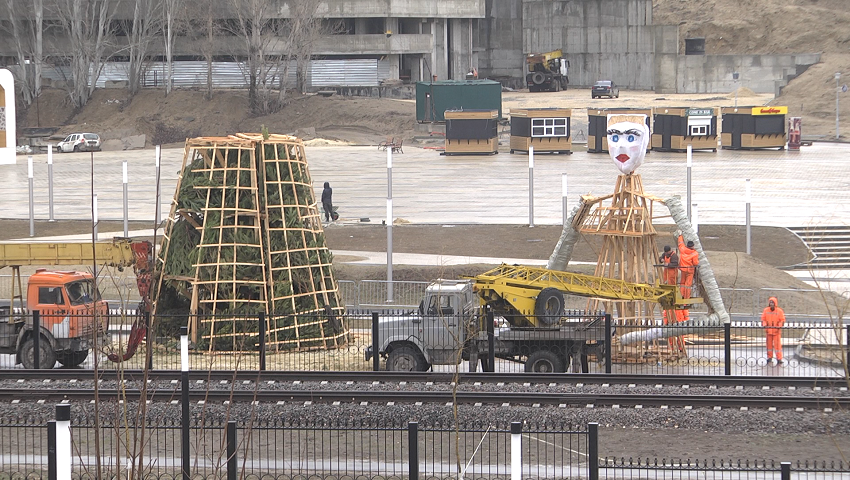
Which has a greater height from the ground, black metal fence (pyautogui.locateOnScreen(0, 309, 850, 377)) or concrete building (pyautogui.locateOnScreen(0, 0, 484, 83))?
concrete building (pyautogui.locateOnScreen(0, 0, 484, 83))

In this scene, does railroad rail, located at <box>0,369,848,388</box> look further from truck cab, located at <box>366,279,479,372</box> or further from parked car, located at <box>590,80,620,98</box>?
parked car, located at <box>590,80,620,98</box>

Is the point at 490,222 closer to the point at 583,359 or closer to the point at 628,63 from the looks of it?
the point at 583,359

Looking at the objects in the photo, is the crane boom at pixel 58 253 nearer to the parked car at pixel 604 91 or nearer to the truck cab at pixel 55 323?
the truck cab at pixel 55 323

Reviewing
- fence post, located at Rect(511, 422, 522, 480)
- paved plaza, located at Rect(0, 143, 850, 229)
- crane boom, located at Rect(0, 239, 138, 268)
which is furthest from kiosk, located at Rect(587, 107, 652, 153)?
fence post, located at Rect(511, 422, 522, 480)

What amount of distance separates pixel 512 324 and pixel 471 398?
3.85 meters

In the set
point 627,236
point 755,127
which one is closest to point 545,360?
point 627,236

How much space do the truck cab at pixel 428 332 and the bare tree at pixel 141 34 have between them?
2630 inches

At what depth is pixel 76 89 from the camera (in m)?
87.6

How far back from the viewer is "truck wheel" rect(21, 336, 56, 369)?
2364 cm

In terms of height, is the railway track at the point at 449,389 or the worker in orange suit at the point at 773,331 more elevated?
the worker in orange suit at the point at 773,331

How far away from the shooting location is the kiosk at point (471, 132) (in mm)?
68500

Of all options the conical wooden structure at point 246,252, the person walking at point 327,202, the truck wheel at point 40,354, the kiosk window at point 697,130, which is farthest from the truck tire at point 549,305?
the kiosk window at point 697,130

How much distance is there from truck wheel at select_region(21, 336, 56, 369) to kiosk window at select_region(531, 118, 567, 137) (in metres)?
47.6

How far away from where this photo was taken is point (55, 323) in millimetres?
23734
